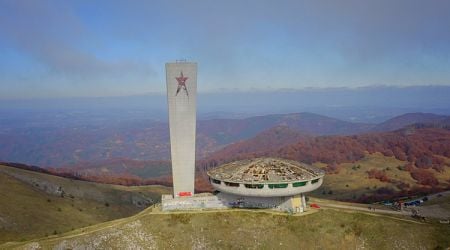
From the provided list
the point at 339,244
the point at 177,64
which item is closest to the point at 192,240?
the point at 339,244

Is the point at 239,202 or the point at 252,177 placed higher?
the point at 252,177

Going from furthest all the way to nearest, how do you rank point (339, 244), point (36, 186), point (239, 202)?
point (36, 186), point (239, 202), point (339, 244)

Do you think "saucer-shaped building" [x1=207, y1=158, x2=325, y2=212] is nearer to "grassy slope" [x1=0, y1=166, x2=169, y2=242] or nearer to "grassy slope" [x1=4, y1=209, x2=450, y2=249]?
"grassy slope" [x1=4, y1=209, x2=450, y2=249]

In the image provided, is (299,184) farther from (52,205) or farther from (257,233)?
(52,205)

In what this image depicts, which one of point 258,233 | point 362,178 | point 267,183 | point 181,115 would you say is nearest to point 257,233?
point 258,233

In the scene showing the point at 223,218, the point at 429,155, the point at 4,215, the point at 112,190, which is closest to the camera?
the point at 223,218

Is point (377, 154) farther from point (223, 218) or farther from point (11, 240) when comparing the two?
point (11, 240)

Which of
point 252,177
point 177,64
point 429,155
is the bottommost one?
point 429,155

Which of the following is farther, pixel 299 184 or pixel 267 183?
pixel 299 184
